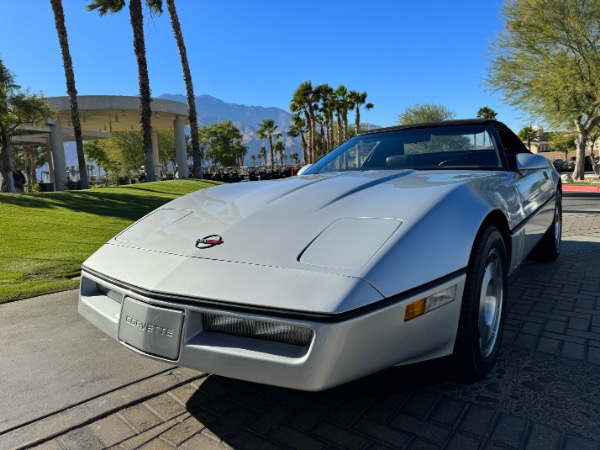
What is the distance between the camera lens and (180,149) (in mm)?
26453

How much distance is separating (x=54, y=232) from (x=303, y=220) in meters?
6.40

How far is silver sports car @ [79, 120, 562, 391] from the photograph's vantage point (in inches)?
61.7

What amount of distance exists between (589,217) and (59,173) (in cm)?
2452

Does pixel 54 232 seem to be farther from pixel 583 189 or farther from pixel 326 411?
pixel 583 189

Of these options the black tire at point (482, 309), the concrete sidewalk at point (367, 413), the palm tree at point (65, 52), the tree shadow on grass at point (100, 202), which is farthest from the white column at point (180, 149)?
the black tire at point (482, 309)

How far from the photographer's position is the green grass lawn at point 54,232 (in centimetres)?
468

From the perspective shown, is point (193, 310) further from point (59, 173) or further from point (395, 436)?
point (59, 173)

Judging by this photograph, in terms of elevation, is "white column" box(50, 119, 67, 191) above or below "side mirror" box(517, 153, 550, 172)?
above

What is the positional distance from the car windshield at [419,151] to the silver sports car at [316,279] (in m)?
0.63

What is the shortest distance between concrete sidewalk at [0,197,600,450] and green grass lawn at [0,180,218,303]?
8.71 feet

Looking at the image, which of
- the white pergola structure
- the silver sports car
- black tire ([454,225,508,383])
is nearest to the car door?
the silver sports car

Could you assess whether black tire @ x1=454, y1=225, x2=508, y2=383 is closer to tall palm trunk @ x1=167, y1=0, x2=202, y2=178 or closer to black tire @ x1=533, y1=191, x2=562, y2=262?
black tire @ x1=533, y1=191, x2=562, y2=262

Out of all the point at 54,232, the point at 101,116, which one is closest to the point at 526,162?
the point at 54,232

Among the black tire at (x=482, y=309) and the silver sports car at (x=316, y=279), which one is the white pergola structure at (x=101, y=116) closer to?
the silver sports car at (x=316, y=279)
